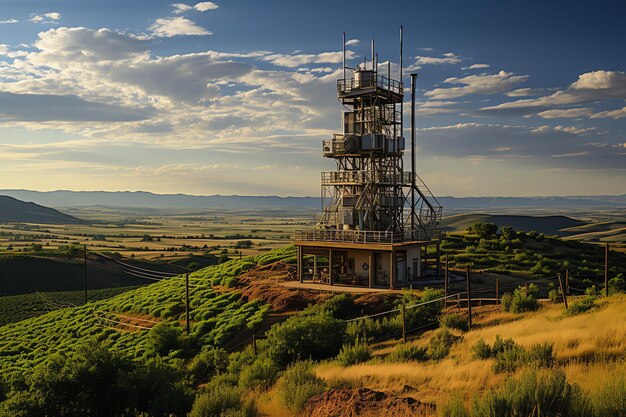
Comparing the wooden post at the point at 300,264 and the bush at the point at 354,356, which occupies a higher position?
the wooden post at the point at 300,264

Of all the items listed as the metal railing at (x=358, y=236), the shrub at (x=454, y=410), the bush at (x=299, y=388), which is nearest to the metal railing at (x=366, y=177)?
the metal railing at (x=358, y=236)

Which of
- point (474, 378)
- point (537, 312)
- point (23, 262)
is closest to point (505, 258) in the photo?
point (537, 312)

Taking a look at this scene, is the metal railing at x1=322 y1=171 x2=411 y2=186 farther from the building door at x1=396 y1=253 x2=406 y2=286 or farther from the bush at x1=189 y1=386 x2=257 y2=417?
the bush at x1=189 y1=386 x2=257 y2=417

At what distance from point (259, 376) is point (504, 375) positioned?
805 cm

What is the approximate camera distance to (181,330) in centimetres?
3234

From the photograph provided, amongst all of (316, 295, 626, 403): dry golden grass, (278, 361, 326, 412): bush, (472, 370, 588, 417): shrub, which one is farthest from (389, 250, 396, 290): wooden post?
(472, 370, 588, 417): shrub

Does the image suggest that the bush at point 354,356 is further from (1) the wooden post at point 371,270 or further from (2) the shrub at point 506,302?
(1) the wooden post at point 371,270

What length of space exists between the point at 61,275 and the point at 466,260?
244 feet

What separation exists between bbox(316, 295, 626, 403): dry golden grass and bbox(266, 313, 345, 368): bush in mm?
2509

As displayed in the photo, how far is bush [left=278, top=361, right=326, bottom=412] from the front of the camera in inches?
492

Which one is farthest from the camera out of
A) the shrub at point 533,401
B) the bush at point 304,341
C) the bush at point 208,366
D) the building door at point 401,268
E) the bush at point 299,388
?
the building door at point 401,268

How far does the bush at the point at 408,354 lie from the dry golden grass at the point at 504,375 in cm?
75

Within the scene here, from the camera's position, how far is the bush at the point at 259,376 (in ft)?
54.2

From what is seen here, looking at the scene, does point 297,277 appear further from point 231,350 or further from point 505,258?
point 505,258
